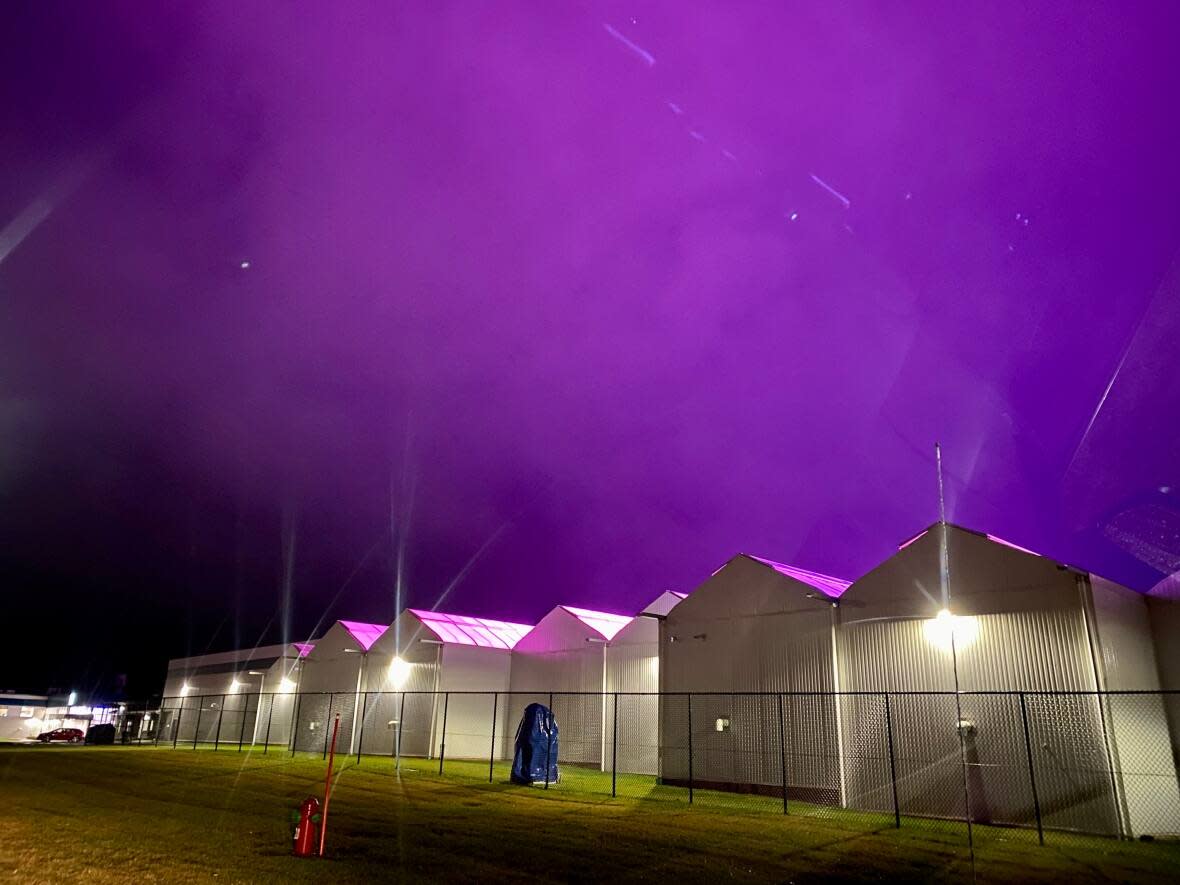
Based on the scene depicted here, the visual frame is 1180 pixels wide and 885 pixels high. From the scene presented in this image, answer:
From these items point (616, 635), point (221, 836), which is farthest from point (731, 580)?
point (221, 836)

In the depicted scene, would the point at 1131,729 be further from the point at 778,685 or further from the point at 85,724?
the point at 85,724

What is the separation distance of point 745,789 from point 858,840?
29.8 feet

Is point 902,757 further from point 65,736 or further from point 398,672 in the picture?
point 65,736

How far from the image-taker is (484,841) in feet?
41.1

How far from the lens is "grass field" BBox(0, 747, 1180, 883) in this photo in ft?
33.0

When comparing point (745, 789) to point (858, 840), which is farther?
point (745, 789)

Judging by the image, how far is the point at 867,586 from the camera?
2119 centimetres

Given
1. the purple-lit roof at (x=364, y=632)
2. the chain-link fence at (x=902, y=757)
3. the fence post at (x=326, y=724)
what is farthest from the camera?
the purple-lit roof at (x=364, y=632)

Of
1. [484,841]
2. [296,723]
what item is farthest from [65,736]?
[484,841]

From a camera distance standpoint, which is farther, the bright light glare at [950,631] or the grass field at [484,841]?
the bright light glare at [950,631]

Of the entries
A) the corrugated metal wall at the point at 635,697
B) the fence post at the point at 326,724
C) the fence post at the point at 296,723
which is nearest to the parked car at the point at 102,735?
the fence post at the point at 296,723

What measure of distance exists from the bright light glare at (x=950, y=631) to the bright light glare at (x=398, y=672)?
24.2 meters

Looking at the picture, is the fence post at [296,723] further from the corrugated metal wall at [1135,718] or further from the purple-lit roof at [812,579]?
the corrugated metal wall at [1135,718]

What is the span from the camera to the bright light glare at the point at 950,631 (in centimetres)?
1905
